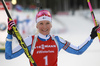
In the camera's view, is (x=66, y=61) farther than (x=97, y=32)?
Yes

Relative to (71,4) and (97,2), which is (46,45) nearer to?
(97,2)

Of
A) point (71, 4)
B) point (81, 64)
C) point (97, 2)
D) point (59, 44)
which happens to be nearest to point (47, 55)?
point (59, 44)

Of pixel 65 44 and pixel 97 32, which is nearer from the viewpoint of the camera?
pixel 97 32

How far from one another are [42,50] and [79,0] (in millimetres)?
29181

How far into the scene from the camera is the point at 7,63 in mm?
5141

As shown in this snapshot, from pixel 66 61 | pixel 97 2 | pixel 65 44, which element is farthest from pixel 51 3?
pixel 65 44

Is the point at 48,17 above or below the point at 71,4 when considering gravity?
above

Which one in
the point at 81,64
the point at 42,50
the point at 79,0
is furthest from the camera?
the point at 79,0

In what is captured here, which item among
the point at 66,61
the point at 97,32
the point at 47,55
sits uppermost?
the point at 97,32

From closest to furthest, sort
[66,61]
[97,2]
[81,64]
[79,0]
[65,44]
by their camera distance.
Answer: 1. [65,44]
2. [81,64]
3. [66,61]
4. [97,2]
5. [79,0]

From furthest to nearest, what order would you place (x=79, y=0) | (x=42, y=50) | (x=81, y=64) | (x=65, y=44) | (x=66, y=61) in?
(x=79, y=0)
(x=66, y=61)
(x=81, y=64)
(x=65, y=44)
(x=42, y=50)

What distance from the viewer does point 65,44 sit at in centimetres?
249

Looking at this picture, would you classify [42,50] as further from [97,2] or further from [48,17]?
[97,2]

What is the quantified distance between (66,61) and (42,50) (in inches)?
121
